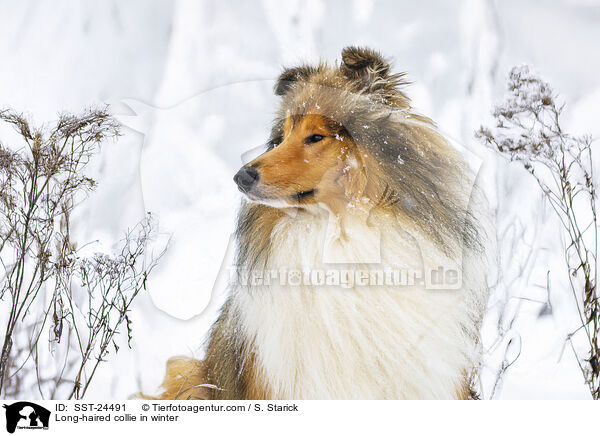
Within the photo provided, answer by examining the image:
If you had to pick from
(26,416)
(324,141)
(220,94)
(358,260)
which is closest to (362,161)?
(324,141)

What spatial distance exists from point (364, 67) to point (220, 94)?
0.48m

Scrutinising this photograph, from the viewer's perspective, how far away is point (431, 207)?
1.30 metres

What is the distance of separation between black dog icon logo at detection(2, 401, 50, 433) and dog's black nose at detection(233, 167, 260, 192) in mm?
912

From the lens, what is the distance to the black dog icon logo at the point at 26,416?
4.63ft

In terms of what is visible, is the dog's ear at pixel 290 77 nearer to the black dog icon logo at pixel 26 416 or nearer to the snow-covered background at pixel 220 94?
the snow-covered background at pixel 220 94

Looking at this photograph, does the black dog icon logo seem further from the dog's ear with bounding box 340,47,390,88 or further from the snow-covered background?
the dog's ear with bounding box 340,47,390,88

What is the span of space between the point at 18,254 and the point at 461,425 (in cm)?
144

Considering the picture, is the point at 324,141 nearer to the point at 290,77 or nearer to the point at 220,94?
the point at 290,77

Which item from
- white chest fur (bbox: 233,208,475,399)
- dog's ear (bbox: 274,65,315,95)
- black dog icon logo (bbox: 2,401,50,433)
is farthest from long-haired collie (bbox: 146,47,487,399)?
black dog icon logo (bbox: 2,401,50,433)

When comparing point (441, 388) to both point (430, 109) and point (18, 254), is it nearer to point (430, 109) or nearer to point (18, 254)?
point (430, 109)

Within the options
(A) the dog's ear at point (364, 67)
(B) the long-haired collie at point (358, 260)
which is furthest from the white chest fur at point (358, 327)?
(A) the dog's ear at point (364, 67)

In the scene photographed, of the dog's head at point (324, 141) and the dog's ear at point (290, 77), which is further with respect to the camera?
the dog's ear at point (290, 77)

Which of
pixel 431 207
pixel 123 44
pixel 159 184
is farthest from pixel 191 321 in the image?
pixel 123 44

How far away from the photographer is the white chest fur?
1.28 m
